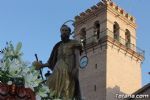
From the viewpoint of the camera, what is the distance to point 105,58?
49250 mm

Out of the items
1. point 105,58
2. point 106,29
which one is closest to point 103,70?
point 105,58

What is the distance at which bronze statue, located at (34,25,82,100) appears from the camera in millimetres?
6049

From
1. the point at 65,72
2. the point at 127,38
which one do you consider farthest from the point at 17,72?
the point at 127,38

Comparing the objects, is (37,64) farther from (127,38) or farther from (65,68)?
(127,38)

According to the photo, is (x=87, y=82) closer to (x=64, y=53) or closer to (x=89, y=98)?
(x=89, y=98)

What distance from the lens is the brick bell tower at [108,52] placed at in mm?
48844

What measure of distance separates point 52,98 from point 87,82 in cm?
4519

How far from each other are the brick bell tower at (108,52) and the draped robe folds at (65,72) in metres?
40.9

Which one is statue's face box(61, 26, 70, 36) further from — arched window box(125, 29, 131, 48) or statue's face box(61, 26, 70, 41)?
arched window box(125, 29, 131, 48)

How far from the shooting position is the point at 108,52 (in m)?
49.6

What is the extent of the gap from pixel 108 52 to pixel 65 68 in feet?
143

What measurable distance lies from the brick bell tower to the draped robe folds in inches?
1610

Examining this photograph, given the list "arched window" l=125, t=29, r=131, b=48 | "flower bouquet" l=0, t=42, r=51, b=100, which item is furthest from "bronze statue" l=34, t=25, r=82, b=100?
"arched window" l=125, t=29, r=131, b=48

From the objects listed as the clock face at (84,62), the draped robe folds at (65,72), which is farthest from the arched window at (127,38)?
the draped robe folds at (65,72)
